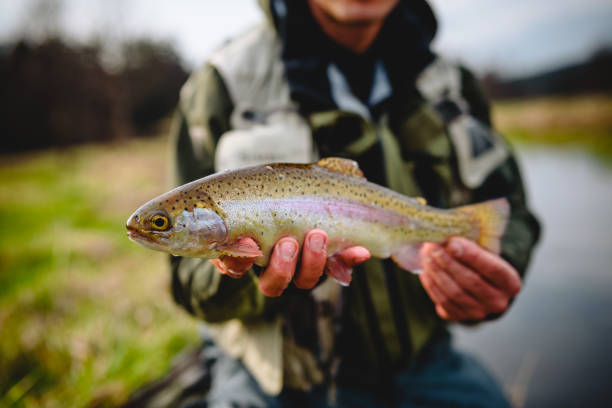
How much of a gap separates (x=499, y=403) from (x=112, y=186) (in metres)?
10.2

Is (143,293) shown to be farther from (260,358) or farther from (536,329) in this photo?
(536,329)

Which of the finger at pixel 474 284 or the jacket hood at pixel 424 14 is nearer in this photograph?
the finger at pixel 474 284

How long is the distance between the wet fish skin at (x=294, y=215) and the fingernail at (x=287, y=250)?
52 mm

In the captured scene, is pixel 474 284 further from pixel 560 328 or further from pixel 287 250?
pixel 560 328

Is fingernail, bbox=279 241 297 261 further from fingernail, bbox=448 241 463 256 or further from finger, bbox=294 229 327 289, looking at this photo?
fingernail, bbox=448 241 463 256

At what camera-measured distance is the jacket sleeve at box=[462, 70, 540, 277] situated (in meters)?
2.21

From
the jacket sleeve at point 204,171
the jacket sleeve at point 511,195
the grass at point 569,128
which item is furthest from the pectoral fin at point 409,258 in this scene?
the grass at point 569,128

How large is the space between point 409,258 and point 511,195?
1295mm

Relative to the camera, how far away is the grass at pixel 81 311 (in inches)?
100

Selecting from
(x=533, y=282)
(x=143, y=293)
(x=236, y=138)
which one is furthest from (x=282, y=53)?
(x=533, y=282)

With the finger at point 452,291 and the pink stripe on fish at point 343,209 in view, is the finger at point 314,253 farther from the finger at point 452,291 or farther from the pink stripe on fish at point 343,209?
the finger at point 452,291

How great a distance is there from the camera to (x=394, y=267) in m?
2.19

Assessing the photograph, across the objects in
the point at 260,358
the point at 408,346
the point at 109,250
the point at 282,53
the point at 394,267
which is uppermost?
the point at 282,53

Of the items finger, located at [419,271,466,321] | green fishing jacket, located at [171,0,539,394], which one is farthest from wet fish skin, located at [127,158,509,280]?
green fishing jacket, located at [171,0,539,394]
